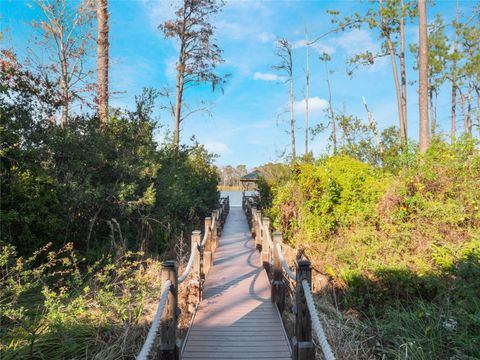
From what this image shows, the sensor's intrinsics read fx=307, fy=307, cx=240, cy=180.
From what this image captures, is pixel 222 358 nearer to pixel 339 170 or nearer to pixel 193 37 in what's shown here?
pixel 339 170

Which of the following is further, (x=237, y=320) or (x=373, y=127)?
(x=373, y=127)

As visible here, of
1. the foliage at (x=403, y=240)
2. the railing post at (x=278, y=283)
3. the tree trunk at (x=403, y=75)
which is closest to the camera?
the foliage at (x=403, y=240)

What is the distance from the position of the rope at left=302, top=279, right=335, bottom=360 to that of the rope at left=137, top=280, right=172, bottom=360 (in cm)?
130

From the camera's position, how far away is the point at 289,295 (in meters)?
6.21

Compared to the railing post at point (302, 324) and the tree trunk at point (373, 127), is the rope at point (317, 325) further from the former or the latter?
the tree trunk at point (373, 127)

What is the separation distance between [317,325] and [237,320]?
235cm

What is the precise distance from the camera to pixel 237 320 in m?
4.73

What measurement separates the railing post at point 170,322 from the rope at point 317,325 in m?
1.47

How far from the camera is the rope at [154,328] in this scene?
7.37ft

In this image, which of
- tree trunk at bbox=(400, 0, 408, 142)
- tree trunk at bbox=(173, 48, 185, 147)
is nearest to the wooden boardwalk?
tree trunk at bbox=(173, 48, 185, 147)

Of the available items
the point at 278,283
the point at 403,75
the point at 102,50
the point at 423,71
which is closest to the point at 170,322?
the point at 278,283

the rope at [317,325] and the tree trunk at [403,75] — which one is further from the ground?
the tree trunk at [403,75]

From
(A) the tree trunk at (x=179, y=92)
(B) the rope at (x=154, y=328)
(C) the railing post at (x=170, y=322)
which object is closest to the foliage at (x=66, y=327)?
(C) the railing post at (x=170, y=322)

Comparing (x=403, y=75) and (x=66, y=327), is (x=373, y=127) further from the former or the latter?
(x=66, y=327)
